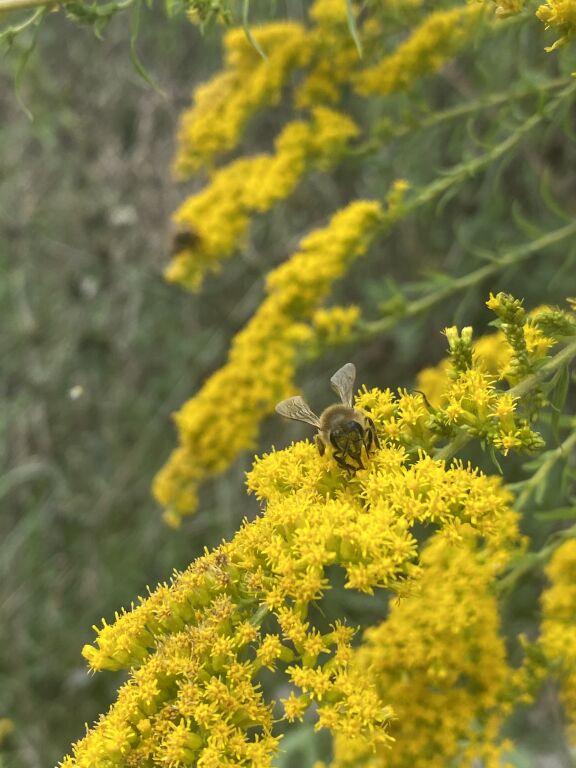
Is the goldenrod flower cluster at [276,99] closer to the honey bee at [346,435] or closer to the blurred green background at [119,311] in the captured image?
the blurred green background at [119,311]

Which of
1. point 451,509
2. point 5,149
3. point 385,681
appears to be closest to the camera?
point 451,509

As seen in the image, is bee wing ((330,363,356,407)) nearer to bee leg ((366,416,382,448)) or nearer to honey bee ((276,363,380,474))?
honey bee ((276,363,380,474))

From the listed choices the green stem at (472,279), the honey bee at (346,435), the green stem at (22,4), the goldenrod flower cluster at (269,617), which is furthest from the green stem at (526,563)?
the green stem at (22,4)

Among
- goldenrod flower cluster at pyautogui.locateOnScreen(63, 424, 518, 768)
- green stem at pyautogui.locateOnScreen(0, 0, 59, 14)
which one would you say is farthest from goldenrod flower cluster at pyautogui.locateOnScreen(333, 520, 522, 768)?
green stem at pyautogui.locateOnScreen(0, 0, 59, 14)

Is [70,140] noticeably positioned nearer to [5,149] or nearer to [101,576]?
[5,149]

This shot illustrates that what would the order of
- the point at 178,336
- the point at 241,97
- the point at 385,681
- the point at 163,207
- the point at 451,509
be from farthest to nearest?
the point at 163,207 → the point at 178,336 → the point at 241,97 → the point at 385,681 → the point at 451,509

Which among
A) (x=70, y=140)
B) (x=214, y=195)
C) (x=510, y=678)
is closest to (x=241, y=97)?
(x=214, y=195)
